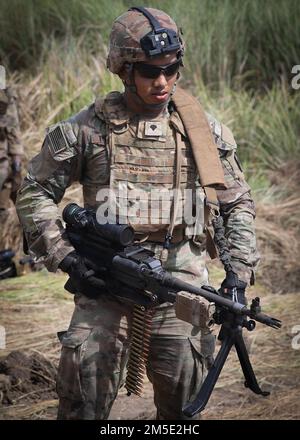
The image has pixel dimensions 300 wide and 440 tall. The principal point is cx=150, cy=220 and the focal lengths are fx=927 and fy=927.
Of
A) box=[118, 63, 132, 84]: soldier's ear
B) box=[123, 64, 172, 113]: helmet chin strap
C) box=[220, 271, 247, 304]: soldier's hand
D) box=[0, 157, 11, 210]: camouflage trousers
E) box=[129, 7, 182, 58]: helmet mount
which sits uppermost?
box=[129, 7, 182, 58]: helmet mount

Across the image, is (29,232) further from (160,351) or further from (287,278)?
(287,278)

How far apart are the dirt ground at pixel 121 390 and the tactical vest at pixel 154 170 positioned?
5.49ft

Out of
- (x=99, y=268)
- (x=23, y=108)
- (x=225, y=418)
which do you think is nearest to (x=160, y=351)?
(x=99, y=268)

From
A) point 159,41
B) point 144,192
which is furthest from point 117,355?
point 159,41

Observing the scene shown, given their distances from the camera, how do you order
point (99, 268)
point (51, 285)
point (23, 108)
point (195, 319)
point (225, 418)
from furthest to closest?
point (23, 108), point (51, 285), point (225, 418), point (99, 268), point (195, 319)

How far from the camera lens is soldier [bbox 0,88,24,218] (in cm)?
784

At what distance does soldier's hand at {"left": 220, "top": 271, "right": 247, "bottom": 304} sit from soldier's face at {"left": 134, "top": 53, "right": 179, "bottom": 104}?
2.80 ft

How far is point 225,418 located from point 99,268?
1.80 m

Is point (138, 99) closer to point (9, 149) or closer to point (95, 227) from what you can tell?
point (95, 227)

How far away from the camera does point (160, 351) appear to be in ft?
A: 13.7

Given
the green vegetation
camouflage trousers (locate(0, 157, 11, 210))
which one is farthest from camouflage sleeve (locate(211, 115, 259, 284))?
the green vegetation

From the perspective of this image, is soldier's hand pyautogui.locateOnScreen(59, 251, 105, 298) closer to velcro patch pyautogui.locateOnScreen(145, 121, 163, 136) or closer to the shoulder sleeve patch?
velcro patch pyautogui.locateOnScreen(145, 121, 163, 136)

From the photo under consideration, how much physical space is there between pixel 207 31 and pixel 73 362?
263 inches

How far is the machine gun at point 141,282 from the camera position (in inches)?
148
